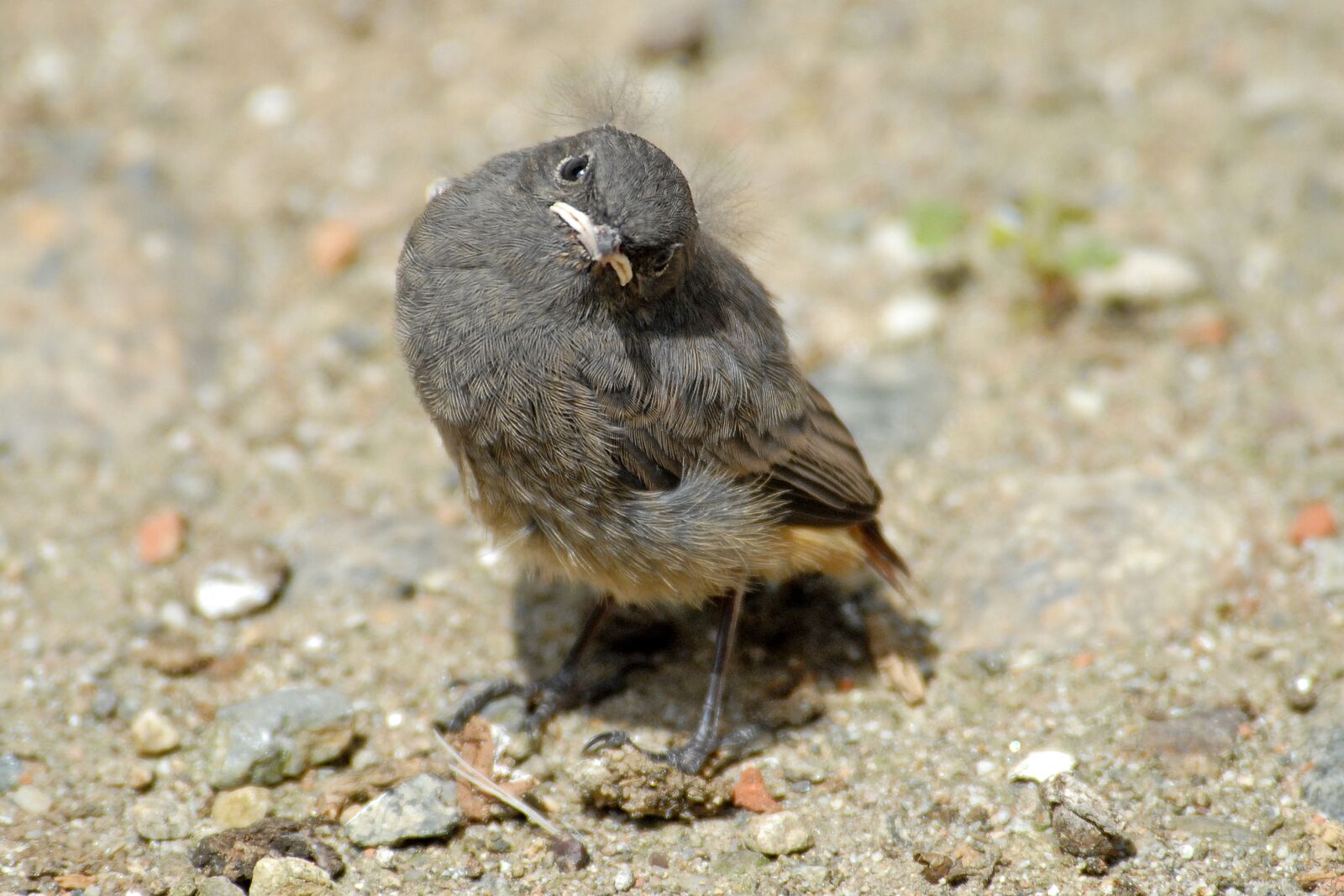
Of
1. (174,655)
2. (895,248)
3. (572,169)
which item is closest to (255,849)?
(174,655)

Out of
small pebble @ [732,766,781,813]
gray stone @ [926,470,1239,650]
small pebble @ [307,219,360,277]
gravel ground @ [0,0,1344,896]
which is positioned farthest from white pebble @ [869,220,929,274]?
small pebble @ [732,766,781,813]

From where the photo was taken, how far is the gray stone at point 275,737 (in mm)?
4031

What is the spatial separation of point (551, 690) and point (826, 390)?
1934mm

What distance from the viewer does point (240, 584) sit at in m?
4.75

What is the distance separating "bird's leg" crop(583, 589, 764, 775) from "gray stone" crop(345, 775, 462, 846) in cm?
56

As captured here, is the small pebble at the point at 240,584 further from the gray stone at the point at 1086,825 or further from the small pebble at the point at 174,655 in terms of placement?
the gray stone at the point at 1086,825

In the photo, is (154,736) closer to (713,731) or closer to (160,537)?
(160,537)

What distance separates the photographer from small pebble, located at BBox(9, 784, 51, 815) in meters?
3.87

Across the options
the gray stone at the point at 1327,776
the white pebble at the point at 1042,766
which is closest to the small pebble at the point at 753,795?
the white pebble at the point at 1042,766

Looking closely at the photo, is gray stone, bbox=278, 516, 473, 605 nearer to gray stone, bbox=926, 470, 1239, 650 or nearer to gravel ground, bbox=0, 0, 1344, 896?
gravel ground, bbox=0, 0, 1344, 896

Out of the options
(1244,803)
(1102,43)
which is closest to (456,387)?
(1244,803)

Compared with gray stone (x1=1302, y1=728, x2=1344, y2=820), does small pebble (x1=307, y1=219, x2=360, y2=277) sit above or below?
above

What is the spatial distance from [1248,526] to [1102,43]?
342cm

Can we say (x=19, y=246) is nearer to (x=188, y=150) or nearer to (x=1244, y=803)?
(x=188, y=150)
